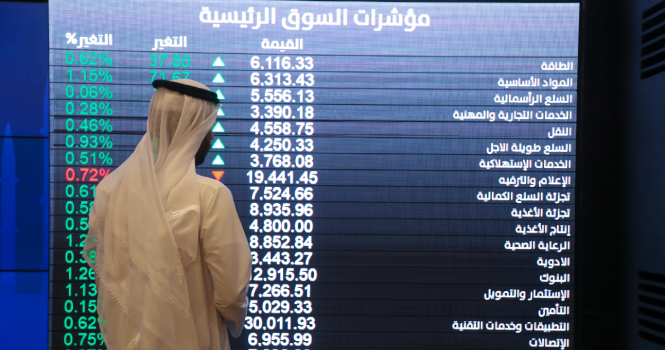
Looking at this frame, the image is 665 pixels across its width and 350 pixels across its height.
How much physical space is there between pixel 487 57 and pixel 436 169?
0.66 meters

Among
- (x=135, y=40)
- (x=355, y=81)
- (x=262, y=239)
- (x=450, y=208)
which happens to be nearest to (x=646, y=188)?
(x=450, y=208)

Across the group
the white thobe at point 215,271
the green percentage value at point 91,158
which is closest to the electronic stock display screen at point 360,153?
the green percentage value at point 91,158

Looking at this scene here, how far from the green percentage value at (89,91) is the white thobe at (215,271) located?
1.14 meters

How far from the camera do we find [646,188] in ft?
8.03

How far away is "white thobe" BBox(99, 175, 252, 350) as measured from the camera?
1606 millimetres

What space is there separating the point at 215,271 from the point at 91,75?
1494mm

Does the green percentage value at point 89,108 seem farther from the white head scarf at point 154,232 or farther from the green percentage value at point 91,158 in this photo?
the white head scarf at point 154,232

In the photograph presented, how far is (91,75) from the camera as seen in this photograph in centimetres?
250

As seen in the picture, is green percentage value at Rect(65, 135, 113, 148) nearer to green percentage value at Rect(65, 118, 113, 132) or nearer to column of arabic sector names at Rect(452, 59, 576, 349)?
green percentage value at Rect(65, 118, 113, 132)

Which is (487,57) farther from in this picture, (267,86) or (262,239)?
(262,239)

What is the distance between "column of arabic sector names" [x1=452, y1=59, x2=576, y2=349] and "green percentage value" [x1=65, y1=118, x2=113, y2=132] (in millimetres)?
1823

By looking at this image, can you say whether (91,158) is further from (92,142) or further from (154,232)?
(154,232)

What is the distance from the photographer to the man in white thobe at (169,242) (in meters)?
1.55

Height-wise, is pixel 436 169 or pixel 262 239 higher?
pixel 436 169
